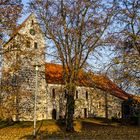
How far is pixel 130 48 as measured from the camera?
27.0 meters

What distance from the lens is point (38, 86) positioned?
59.7 m

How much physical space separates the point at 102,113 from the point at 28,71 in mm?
20333

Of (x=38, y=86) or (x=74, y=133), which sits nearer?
(x=74, y=133)

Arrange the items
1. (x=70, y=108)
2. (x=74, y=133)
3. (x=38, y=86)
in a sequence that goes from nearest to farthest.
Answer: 1. (x=74, y=133)
2. (x=70, y=108)
3. (x=38, y=86)

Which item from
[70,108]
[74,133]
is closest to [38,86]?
[70,108]

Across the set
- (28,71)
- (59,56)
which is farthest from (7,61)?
(28,71)

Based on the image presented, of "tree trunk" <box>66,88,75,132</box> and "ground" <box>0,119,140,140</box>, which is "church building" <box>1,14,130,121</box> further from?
"ground" <box>0,119,140,140</box>

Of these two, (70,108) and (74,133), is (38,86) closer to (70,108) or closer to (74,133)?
(70,108)

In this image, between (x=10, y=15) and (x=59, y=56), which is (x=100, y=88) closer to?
(x=59, y=56)

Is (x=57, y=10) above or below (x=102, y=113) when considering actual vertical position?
above

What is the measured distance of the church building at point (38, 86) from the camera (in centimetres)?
2696

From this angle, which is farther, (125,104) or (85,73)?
(125,104)

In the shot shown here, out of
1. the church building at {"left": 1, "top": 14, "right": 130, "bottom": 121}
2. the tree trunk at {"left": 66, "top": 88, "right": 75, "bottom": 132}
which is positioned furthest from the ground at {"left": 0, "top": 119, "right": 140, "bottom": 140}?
the church building at {"left": 1, "top": 14, "right": 130, "bottom": 121}

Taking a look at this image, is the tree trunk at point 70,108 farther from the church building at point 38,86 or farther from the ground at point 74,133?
the church building at point 38,86
